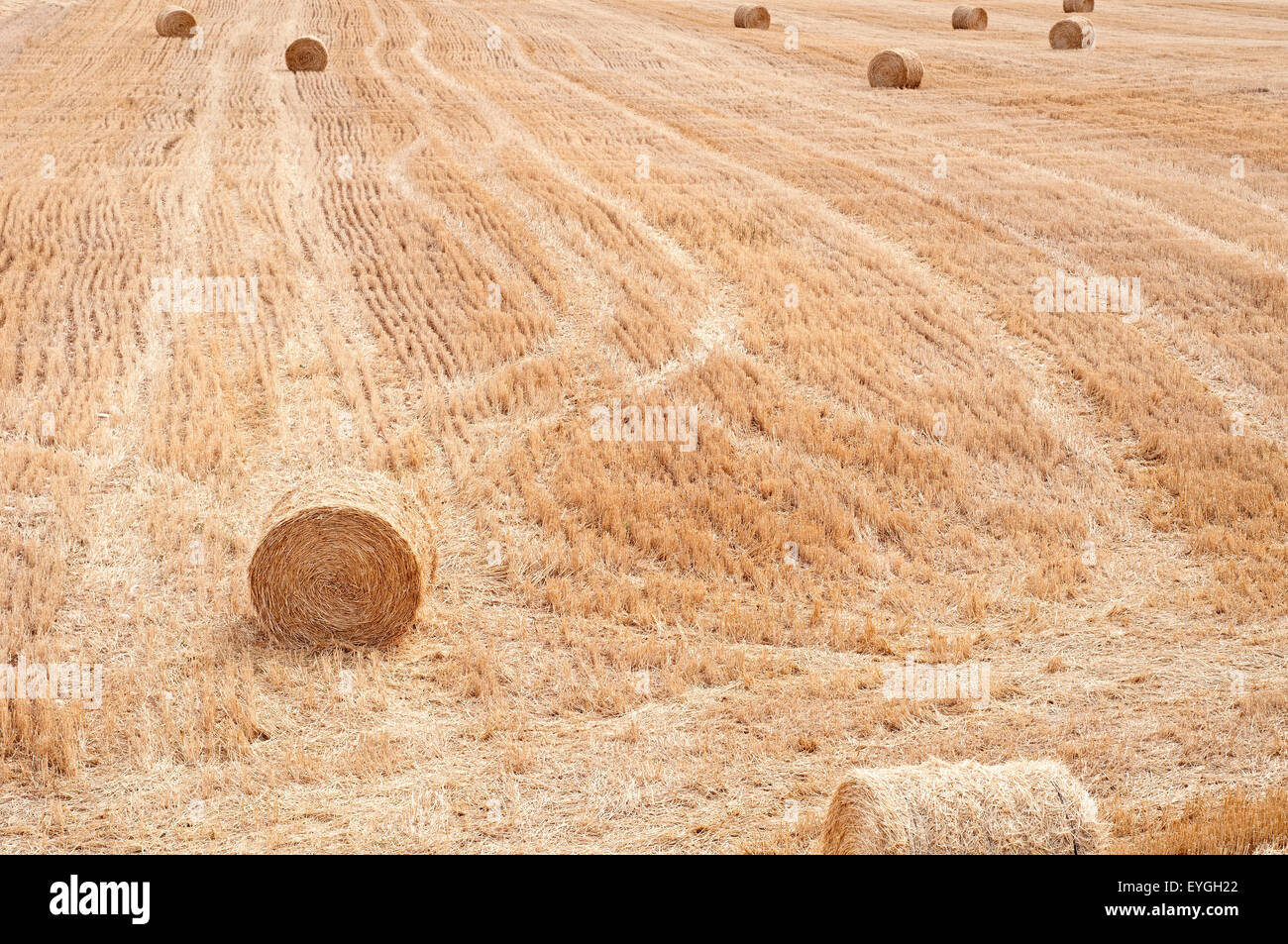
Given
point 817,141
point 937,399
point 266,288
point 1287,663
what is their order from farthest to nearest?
point 817,141
point 266,288
point 937,399
point 1287,663

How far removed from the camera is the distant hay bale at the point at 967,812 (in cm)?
571

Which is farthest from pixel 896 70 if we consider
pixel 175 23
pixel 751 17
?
pixel 175 23

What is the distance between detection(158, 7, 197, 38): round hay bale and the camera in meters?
33.3

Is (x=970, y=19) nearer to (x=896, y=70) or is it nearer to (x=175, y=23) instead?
(x=896, y=70)

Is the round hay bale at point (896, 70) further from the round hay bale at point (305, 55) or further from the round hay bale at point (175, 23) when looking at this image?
the round hay bale at point (175, 23)

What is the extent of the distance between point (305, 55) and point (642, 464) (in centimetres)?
2164

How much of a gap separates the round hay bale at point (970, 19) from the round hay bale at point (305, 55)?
1872cm

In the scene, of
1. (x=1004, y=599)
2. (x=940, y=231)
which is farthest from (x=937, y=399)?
(x=940, y=231)

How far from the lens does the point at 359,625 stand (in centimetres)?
885

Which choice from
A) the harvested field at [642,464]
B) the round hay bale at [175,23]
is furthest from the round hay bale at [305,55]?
the round hay bale at [175,23]

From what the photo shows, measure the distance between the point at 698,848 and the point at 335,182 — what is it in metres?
16.0

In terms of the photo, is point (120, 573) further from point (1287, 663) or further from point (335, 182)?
point (335, 182)

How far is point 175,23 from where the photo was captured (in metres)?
33.3

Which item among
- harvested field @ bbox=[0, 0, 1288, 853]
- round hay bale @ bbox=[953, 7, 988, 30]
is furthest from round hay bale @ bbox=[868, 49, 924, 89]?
round hay bale @ bbox=[953, 7, 988, 30]
